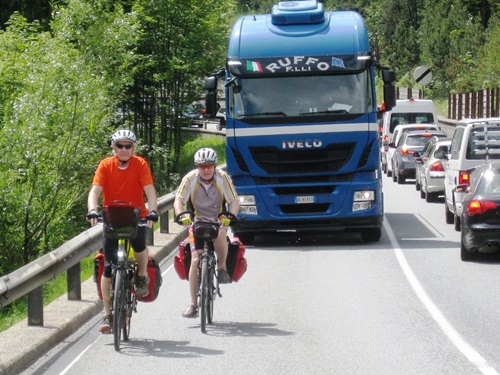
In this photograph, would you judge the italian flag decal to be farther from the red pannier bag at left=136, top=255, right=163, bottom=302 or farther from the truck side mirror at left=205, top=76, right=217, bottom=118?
the red pannier bag at left=136, top=255, right=163, bottom=302

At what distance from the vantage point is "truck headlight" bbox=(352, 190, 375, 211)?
19094mm

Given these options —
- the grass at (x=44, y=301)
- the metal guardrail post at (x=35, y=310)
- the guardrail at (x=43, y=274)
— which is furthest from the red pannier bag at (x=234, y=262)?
the grass at (x=44, y=301)

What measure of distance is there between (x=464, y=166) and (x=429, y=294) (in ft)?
28.1

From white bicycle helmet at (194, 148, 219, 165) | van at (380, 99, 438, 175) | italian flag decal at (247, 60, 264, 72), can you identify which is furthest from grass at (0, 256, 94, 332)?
van at (380, 99, 438, 175)

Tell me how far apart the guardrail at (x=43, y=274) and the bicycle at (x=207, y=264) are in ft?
1.61

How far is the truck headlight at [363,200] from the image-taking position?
752 inches

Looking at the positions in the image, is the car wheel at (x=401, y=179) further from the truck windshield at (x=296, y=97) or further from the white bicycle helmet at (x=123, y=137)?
the white bicycle helmet at (x=123, y=137)

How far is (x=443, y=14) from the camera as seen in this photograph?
8381 centimetres

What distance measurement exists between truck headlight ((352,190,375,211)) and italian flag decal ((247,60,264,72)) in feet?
7.81

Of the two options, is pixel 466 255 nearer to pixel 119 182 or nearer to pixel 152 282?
pixel 152 282

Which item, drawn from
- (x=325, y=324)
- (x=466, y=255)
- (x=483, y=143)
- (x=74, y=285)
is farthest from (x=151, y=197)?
(x=483, y=143)

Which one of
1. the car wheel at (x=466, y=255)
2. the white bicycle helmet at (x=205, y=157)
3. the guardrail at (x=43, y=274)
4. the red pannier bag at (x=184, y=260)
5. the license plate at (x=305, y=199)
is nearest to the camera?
the guardrail at (x=43, y=274)

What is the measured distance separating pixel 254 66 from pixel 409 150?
1835cm

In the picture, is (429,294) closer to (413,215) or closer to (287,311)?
(287,311)
